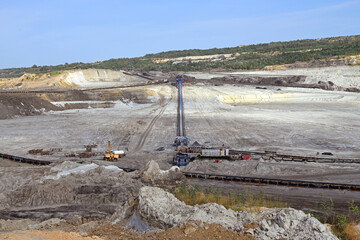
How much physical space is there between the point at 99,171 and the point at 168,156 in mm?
7738

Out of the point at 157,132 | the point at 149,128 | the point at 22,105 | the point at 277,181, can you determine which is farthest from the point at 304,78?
the point at 277,181

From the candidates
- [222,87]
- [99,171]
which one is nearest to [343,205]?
[99,171]

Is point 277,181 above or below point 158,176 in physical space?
below

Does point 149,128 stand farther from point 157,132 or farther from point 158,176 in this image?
point 158,176

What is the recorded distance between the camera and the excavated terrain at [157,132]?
20.3 metres

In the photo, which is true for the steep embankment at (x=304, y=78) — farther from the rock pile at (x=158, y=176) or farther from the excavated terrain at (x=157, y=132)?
the rock pile at (x=158, y=176)

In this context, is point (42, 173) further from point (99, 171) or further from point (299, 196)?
point (299, 196)

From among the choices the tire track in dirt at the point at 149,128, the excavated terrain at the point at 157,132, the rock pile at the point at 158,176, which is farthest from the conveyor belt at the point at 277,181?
the tire track in dirt at the point at 149,128

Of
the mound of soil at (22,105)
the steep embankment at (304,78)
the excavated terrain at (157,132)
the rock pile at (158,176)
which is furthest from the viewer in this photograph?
the steep embankment at (304,78)

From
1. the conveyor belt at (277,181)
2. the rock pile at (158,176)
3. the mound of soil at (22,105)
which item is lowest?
the conveyor belt at (277,181)

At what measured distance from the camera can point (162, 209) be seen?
44.1 ft

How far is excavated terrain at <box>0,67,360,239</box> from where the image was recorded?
20.3 meters

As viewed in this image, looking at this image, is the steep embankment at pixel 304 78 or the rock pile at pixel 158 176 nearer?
the rock pile at pixel 158 176

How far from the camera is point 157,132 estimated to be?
41.2 meters
